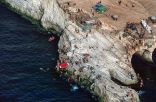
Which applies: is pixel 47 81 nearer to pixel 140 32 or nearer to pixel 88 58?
pixel 88 58

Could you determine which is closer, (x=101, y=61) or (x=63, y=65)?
(x=101, y=61)

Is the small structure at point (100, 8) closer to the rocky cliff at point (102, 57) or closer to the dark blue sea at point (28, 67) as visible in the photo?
the rocky cliff at point (102, 57)

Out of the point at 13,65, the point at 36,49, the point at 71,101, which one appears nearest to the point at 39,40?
the point at 36,49

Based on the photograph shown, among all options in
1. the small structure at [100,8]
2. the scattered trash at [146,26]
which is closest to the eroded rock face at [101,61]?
the small structure at [100,8]

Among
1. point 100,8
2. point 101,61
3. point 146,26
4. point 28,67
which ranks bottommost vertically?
point 28,67

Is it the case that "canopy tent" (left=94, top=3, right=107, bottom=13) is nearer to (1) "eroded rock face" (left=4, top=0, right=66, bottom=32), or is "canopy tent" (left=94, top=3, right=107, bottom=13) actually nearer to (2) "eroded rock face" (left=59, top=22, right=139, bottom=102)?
(2) "eroded rock face" (left=59, top=22, right=139, bottom=102)

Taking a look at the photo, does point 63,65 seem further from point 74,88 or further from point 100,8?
point 100,8

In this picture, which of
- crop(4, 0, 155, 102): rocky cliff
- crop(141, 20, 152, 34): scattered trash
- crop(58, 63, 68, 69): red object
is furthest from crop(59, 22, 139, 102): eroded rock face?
crop(141, 20, 152, 34): scattered trash

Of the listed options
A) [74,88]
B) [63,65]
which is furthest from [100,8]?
[74,88]
